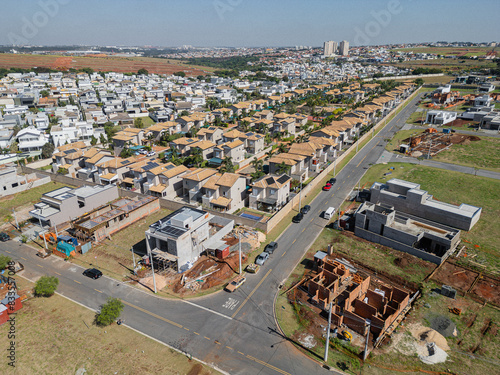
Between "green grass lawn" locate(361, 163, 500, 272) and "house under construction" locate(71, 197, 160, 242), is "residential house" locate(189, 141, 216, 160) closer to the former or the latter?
"house under construction" locate(71, 197, 160, 242)

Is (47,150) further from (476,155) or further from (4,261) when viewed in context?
(476,155)

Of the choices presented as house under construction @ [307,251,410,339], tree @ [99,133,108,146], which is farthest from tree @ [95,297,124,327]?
tree @ [99,133,108,146]

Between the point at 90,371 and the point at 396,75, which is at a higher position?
the point at 396,75

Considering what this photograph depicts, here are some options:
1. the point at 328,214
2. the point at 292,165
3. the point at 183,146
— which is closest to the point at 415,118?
the point at 292,165

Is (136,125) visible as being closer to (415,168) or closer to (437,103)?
(415,168)

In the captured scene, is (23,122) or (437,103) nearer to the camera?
(23,122)

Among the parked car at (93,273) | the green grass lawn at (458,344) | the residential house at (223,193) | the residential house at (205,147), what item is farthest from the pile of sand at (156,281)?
the residential house at (205,147)

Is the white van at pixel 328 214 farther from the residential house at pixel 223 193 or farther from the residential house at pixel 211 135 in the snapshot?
the residential house at pixel 211 135

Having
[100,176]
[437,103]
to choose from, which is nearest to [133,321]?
[100,176]
